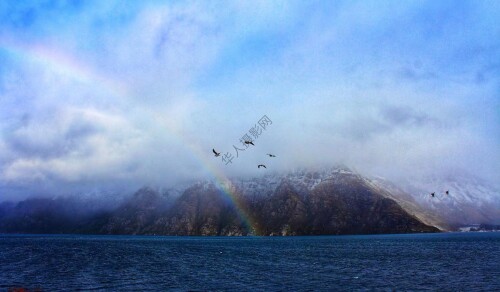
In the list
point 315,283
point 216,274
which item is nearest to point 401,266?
point 315,283

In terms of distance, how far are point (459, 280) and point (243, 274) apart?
49.6 meters

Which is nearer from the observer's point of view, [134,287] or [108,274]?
[134,287]

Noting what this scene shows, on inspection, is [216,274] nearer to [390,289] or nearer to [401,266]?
[390,289]

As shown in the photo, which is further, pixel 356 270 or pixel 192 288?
pixel 356 270

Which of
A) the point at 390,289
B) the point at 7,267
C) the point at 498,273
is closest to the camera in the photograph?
the point at 390,289

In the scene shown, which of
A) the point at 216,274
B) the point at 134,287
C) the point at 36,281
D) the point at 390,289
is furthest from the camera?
the point at 216,274

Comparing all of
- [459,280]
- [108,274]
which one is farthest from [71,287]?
[459,280]

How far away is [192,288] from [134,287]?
1217cm

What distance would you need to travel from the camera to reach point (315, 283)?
8075 centimetres

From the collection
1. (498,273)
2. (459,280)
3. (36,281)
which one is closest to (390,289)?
(459,280)

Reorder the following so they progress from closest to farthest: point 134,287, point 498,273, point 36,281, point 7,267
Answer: point 134,287 → point 36,281 → point 498,273 → point 7,267

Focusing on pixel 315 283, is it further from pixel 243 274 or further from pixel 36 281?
pixel 36 281

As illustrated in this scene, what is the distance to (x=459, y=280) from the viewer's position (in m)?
81.4

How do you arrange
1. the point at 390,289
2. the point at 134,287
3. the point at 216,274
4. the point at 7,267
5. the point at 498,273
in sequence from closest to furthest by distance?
the point at 390,289 → the point at 134,287 → the point at 498,273 → the point at 216,274 → the point at 7,267
